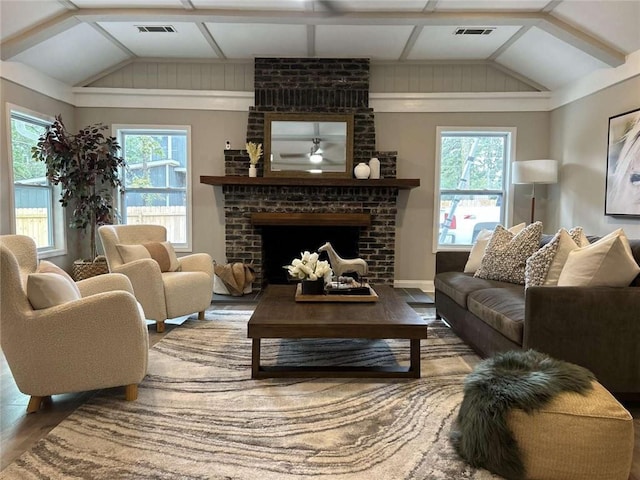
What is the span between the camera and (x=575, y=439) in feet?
5.15

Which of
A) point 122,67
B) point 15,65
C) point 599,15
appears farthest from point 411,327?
point 122,67

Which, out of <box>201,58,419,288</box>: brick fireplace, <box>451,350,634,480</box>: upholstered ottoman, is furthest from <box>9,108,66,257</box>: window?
<box>451,350,634,480</box>: upholstered ottoman

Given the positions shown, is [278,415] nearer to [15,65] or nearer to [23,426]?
[23,426]

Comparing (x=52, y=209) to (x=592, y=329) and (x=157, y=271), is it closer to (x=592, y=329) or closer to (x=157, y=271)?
(x=157, y=271)

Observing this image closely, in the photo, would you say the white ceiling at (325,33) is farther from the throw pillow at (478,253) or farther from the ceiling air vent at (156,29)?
the throw pillow at (478,253)

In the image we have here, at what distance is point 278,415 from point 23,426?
1.22 m

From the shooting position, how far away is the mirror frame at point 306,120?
17.4 ft

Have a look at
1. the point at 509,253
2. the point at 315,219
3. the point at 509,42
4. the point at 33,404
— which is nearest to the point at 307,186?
the point at 315,219

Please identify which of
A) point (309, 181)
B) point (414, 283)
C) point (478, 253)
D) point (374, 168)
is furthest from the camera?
point (414, 283)

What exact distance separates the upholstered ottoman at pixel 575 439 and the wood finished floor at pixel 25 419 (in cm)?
21

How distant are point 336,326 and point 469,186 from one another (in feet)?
13.3

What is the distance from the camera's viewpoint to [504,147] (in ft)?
18.8

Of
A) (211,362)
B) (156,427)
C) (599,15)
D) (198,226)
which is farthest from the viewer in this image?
(198,226)

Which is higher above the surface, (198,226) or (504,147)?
(504,147)
